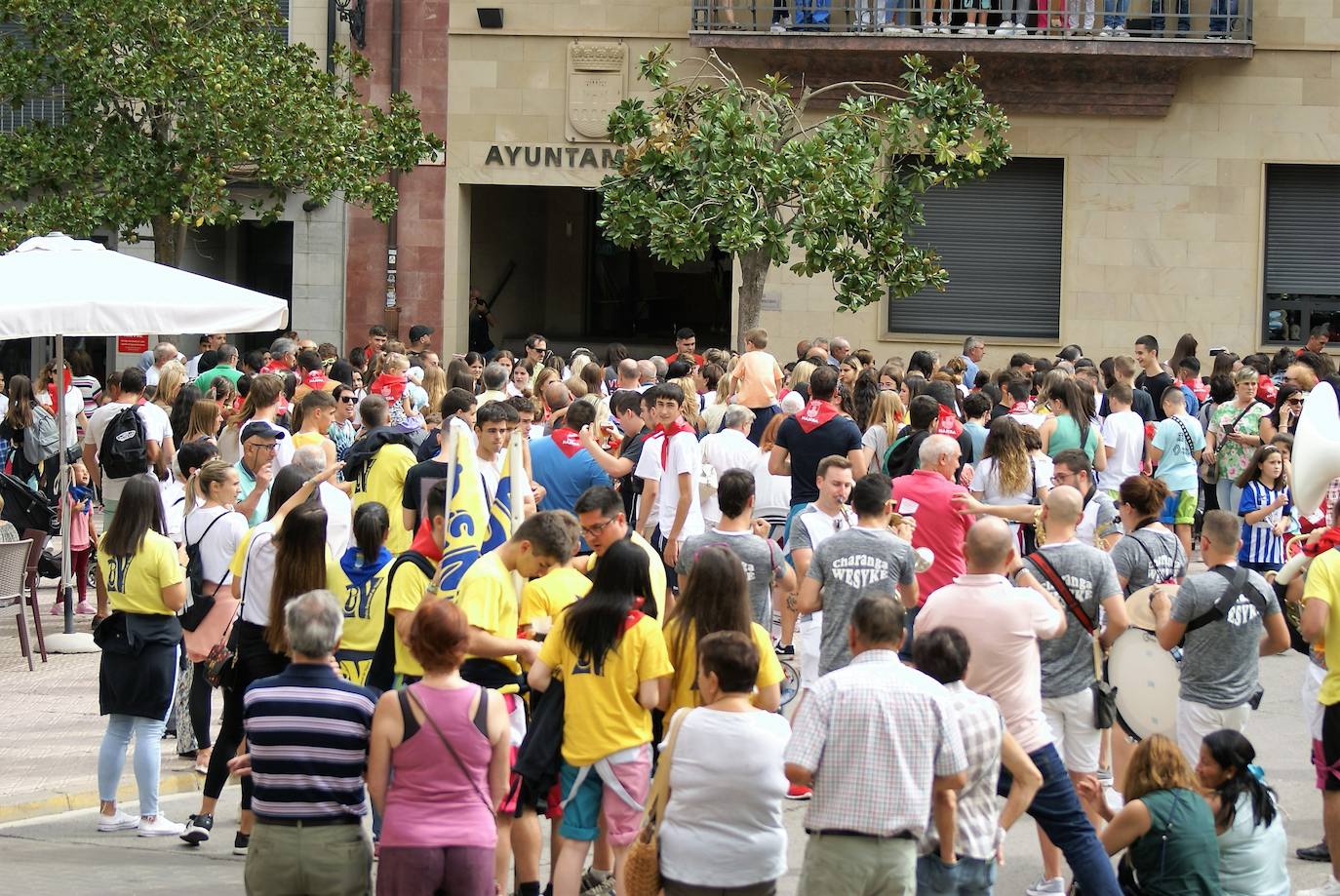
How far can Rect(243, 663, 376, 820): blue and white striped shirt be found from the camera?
5.85 meters

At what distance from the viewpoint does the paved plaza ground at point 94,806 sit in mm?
7840

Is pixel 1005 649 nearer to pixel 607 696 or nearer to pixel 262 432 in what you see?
pixel 607 696

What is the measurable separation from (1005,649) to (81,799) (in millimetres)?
5032

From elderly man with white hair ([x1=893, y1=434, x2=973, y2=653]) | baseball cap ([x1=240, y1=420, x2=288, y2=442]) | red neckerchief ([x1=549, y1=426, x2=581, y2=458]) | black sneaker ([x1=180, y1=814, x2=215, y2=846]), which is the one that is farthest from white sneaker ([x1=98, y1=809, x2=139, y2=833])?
elderly man with white hair ([x1=893, y1=434, x2=973, y2=653])

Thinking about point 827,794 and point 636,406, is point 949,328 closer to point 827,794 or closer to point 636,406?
point 636,406

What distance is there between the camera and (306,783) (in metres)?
5.84

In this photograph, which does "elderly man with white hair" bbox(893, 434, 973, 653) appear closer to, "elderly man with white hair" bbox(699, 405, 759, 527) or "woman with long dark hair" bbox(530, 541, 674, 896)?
"elderly man with white hair" bbox(699, 405, 759, 527)

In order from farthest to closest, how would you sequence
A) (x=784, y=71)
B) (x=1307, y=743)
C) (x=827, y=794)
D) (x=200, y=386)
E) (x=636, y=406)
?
1. (x=784, y=71)
2. (x=200, y=386)
3. (x=636, y=406)
4. (x=1307, y=743)
5. (x=827, y=794)

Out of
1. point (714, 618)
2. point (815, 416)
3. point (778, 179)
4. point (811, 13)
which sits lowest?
point (714, 618)

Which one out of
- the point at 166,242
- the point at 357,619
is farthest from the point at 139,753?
the point at 166,242

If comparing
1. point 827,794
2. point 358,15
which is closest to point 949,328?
point 358,15

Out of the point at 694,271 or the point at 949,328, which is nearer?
the point at 949,328

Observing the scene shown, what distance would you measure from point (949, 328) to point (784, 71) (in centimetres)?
430

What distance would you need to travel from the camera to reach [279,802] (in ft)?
19.2
